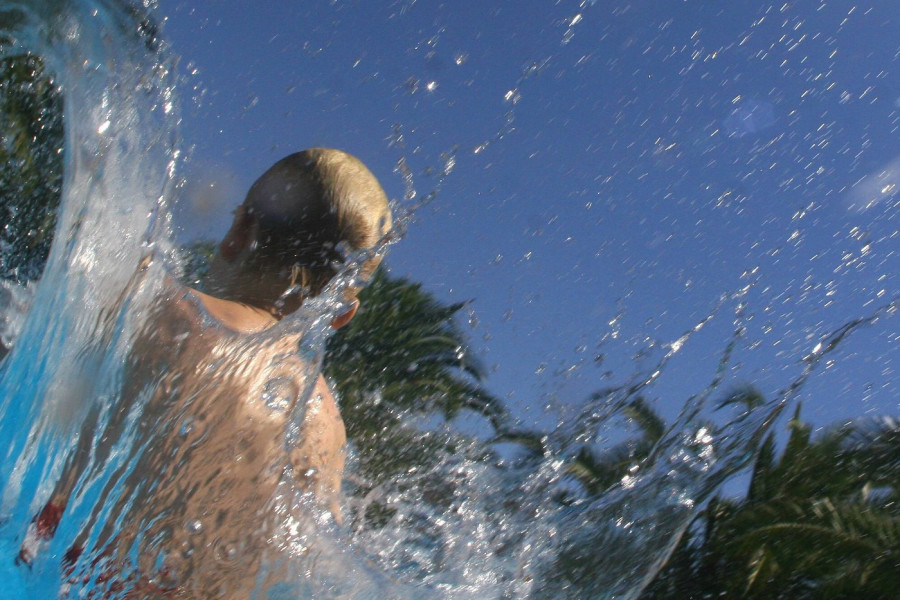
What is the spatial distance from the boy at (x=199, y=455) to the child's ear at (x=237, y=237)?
74 millimetres

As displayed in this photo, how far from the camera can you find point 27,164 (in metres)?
6.79

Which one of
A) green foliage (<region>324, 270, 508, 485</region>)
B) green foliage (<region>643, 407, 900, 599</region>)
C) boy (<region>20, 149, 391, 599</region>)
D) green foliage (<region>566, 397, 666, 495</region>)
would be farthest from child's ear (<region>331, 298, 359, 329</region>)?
green foliage (<region>643, 407, 900, 599</region>)

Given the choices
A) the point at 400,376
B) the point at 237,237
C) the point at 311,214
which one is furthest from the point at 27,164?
the point at 311,214

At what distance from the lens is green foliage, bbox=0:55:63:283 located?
391cm

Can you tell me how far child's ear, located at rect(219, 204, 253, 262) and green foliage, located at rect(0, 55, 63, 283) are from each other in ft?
4.40

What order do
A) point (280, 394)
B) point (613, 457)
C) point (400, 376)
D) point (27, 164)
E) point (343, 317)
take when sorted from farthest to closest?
point (400, 376), point (27, 164), point (613, 457), point (343, 317), point (280, 394)

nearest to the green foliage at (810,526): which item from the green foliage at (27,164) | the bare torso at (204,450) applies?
the green foliage at (27,164)

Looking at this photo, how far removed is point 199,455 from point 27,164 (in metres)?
6.19

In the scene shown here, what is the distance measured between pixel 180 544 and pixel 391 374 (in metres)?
7.34

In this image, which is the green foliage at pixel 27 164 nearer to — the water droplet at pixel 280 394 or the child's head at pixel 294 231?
the child's head at pixel 294 231

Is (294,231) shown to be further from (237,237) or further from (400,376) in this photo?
(400,376)

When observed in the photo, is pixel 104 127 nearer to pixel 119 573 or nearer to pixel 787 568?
pixel 119 573

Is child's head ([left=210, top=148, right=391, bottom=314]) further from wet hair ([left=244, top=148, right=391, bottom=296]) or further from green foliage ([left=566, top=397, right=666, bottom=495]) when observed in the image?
green foliage ([left=566, top=397, right=666, bottom=495])

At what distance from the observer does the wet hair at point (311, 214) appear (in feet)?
6.15
